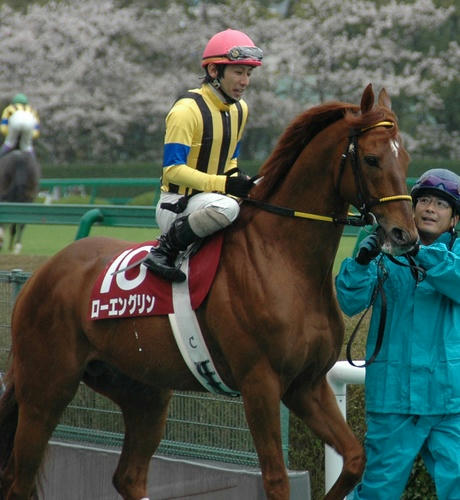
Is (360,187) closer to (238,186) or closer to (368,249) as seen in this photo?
(368,249)

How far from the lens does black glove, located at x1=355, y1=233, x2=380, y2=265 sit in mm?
4277

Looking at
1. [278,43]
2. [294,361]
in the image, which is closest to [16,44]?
[278,43]

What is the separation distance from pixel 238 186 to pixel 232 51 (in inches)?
23.1

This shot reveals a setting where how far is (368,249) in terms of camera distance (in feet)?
14.1

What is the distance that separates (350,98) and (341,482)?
29.4 m

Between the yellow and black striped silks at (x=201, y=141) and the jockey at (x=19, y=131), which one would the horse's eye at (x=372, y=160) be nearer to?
the yellow and black striped silks at (x=201, y=141)

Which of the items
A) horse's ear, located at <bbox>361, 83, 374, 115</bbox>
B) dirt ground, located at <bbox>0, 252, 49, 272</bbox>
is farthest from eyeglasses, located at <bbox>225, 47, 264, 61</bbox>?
dirt ground, located at <bbox>0, 252, 49, 272</bbox>

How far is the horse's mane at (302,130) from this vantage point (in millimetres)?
4309

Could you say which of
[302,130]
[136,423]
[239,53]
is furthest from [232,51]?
[136,423]

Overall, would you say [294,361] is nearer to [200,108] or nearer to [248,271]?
[248,271]

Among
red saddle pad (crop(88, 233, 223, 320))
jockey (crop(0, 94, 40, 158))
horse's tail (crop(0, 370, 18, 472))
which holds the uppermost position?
red saddle pad (crop(88, 233, 223, 320))

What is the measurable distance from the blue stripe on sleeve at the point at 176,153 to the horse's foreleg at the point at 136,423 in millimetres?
1253

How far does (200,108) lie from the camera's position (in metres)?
4.82

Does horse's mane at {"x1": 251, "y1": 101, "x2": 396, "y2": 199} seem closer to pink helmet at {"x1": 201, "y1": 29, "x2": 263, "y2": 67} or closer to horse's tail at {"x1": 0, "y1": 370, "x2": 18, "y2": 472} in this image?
pink helmet at {"x1": 201, "y1": 29, "x2": 263, "y2": 67}
